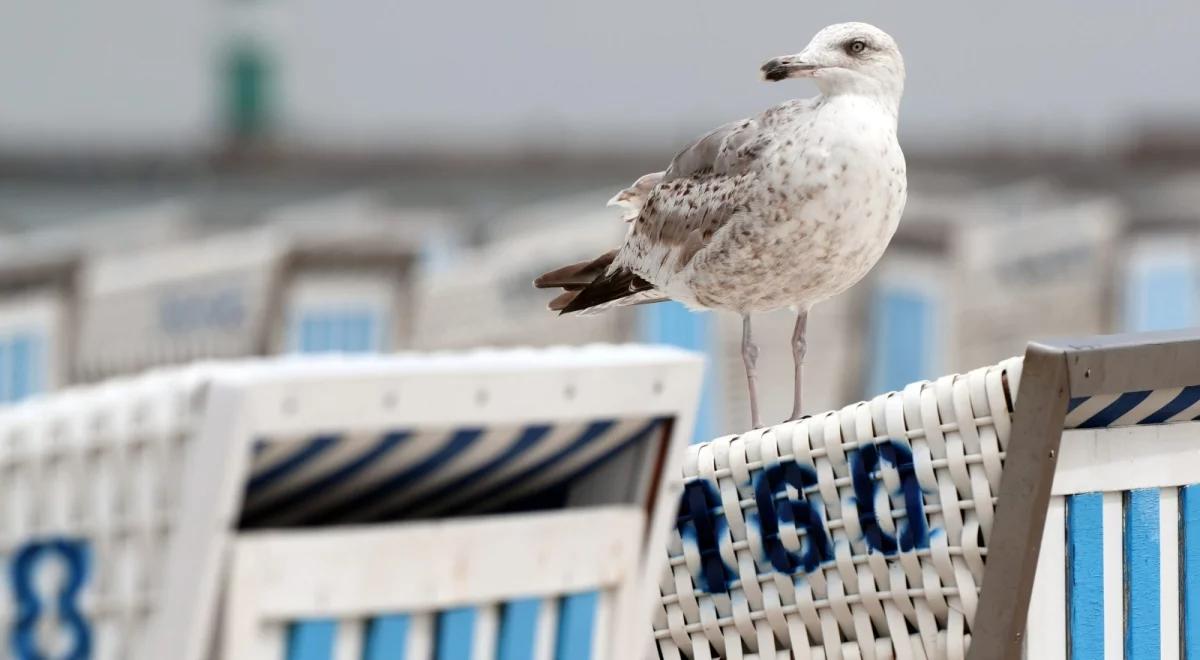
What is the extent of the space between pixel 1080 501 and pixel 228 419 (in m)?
1.01

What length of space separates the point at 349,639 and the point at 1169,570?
0.97m

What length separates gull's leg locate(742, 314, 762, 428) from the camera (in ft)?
9.10

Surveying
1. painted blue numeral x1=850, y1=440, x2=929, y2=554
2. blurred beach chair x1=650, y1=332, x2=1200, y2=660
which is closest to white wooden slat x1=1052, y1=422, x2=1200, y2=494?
blurred beach chair x1=650, y1=332, x2=1200, y2=660

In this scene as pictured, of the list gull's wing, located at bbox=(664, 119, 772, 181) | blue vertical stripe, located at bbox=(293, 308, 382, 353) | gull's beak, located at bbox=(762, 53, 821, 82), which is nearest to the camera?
gull's beak, located at bbox=(762, 53, 821, 82)

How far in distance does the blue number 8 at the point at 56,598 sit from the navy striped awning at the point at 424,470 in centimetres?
15

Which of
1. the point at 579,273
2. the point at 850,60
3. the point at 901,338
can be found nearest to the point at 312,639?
the point at 850,60

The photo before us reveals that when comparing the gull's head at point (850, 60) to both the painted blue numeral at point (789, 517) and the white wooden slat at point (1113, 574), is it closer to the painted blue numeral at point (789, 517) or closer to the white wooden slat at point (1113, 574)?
the painted blue numeral at point (789, 517)

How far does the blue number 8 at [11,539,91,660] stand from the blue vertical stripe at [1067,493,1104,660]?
1056 millimetres

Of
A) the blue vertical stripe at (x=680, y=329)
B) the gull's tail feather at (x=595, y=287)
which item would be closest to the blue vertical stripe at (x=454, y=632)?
the gull's tail feather at (x=595, y=287)

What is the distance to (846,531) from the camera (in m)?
2.20

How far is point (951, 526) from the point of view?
6.97 ft

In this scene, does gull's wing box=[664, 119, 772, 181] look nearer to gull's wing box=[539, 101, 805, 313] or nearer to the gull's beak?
gull's wing box=[539, 101, 805, 313]

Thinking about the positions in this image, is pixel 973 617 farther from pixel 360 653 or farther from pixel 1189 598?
pixel 360 653

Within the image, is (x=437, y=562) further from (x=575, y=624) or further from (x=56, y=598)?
(x=56, y=598)
